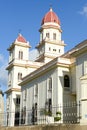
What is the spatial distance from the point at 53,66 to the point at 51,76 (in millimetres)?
1255

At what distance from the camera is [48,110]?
32875 millimetres

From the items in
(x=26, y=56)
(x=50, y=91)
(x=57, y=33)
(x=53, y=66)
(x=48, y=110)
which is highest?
(x=57, y=33)

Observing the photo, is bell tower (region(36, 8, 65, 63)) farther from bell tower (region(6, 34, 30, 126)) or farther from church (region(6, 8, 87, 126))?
bell tower (region(6, 34, 30, 126))

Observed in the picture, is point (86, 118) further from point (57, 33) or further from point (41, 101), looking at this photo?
point (57, 33)

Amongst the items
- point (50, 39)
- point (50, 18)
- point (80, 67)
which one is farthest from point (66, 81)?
point (50, 18)

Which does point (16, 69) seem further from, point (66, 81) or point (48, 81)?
point (66, 81)

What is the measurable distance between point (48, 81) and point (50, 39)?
1948 centimetres

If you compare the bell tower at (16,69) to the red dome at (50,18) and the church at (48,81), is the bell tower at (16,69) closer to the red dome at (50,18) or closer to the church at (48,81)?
the church at (48,81)

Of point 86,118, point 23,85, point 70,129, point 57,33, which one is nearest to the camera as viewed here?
point 70,129

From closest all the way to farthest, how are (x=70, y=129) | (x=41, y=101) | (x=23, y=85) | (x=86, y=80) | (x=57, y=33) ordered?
(x=70, y=129), (x=86, y=80), (x=41, y=101), (x=23, y=85), (x=57, y=33)

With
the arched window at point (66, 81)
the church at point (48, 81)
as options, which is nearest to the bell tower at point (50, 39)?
the church at point (48, 81)

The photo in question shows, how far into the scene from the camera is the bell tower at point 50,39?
52.2 m

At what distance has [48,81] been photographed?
34.2 meters

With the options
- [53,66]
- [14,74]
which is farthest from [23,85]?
[53,66]
